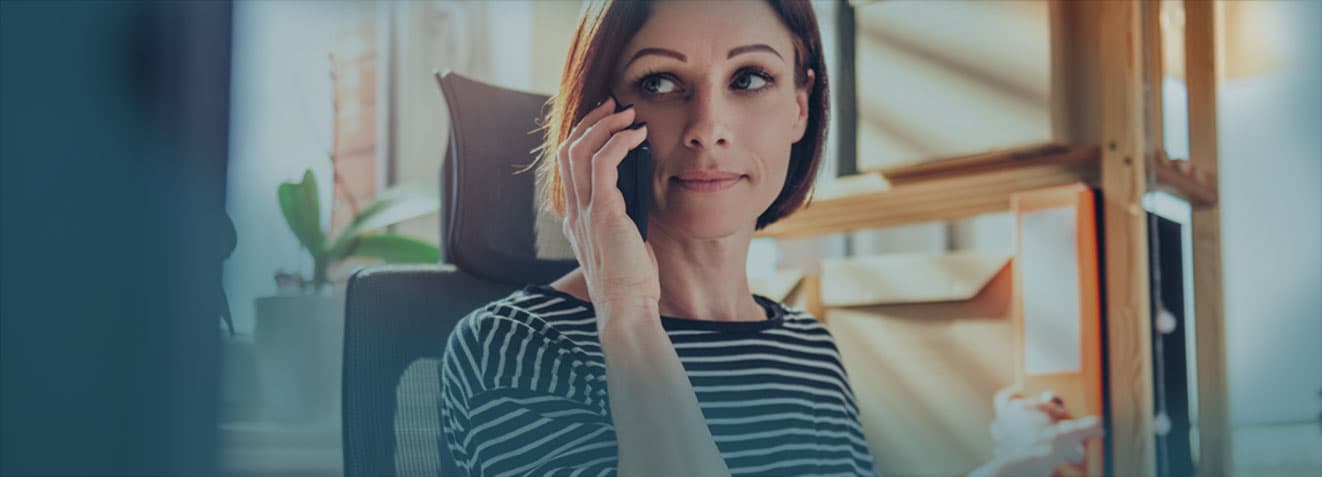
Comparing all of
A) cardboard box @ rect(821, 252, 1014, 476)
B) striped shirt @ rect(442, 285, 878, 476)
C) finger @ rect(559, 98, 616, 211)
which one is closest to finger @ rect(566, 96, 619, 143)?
finger @ rect(559, 98, 616, 211)

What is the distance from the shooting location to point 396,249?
90 centimetres

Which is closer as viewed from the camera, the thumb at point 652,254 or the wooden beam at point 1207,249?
the thumb at point 652,254

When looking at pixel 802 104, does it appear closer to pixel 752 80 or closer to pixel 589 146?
pixel 752 80

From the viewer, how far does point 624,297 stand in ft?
2.26

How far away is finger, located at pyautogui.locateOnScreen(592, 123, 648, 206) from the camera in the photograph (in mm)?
700

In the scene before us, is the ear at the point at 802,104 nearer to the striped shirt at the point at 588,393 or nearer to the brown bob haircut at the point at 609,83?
the brown bob haircut at the point at 609,83

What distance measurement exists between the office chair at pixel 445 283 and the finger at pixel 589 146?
0.09 meters

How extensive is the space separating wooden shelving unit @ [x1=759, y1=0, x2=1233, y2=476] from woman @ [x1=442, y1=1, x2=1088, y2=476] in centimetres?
12

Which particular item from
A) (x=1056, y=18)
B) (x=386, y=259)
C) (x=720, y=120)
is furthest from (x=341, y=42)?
(x=1056, y=18)

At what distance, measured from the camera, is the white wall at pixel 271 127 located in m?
0.75

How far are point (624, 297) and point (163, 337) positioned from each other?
0.25 metres

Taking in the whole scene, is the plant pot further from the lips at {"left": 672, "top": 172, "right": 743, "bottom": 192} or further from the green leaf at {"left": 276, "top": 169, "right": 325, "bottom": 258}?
the lips at {"left": 672, "top": 172, "right": 743, "bottom": 192}

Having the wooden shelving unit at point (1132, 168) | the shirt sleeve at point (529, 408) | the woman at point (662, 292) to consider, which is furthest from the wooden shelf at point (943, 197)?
the shirt sleeve at point (529, 408)

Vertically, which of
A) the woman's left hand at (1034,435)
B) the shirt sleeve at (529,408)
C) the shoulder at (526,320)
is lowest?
the woman's left hand at (1034,435)
